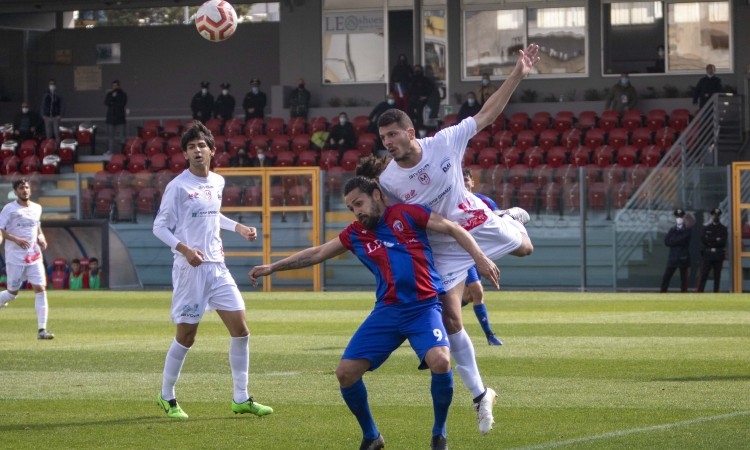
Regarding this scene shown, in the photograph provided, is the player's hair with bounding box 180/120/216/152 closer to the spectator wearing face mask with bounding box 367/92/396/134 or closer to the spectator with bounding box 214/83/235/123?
the spectator wearing face mask with bounding box 367/92/396/134

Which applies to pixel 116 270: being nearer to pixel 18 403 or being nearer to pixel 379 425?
pixel 18 403

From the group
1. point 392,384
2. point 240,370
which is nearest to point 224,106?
point 392,384

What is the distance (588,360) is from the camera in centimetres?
1272

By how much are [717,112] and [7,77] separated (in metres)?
24.9

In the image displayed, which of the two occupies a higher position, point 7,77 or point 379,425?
point 7,77

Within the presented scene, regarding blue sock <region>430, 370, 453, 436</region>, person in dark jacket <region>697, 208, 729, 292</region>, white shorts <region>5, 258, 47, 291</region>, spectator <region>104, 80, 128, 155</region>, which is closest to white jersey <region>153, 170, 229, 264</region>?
blue sock <region>430, 370, 453, 436</region>

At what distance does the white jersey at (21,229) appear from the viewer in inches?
690

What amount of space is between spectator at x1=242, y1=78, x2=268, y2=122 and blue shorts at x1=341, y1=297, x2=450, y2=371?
1114 inches

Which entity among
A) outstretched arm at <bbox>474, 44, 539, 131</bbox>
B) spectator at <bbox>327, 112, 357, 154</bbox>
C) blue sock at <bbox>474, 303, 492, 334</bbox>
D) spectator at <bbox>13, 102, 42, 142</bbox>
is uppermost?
spectator at <bbox>13, 102, 42, 142</bbox>

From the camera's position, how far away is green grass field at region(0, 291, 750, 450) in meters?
8.28

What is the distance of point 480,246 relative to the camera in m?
9.00

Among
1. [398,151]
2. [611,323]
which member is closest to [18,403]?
[398,151]

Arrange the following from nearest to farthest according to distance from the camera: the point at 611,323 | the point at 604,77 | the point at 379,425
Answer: the point at 379,425
the point at 611,323
the point at 604,77

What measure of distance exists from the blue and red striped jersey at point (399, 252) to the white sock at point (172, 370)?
95.6 inches
